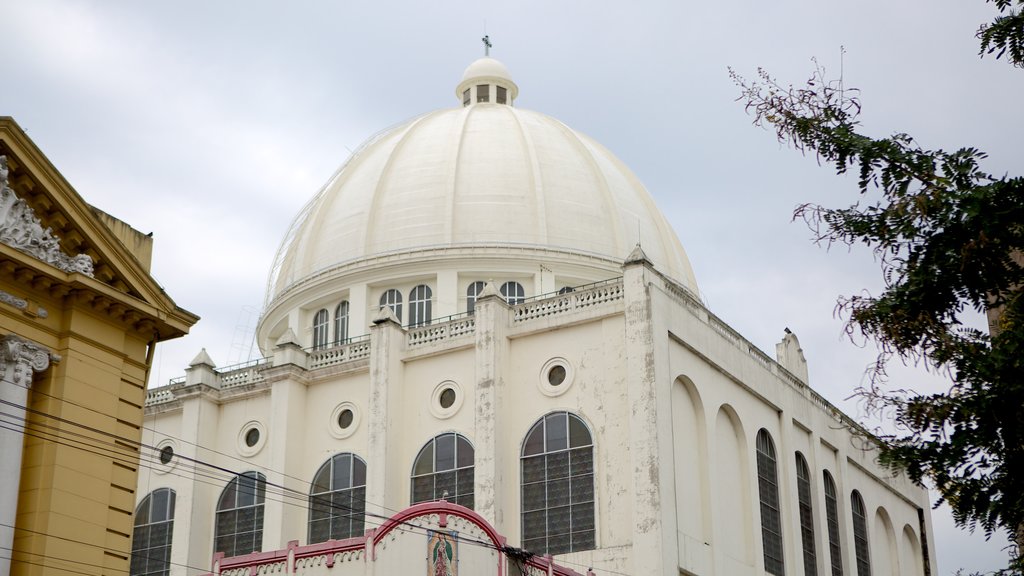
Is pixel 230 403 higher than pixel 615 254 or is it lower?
lower

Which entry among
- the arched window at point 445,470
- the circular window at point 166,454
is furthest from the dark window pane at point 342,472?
the circular window at point 166,454

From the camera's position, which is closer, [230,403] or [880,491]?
[230,403]

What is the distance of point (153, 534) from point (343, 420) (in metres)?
7.02

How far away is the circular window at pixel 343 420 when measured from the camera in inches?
1574

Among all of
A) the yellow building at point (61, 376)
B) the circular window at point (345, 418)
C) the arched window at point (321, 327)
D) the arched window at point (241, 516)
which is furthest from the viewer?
the arched window at point (321, 327)

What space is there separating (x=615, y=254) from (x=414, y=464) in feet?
40.4

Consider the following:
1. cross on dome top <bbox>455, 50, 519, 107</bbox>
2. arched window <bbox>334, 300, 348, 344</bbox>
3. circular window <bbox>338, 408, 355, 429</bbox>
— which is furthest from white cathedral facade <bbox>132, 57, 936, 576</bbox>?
cross on dome top <bbox>455, 50, 519, 107</bbox>

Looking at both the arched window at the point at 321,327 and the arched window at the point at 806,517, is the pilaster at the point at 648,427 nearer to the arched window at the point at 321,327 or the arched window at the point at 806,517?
the arched window at the point at 806,517

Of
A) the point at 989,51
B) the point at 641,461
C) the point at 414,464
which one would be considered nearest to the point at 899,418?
the point at 989,51

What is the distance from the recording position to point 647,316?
35.8 meters

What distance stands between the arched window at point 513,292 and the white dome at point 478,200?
1355 mm

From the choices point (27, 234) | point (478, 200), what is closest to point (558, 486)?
point (478, 200)

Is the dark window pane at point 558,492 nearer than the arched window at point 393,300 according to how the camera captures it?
Yes

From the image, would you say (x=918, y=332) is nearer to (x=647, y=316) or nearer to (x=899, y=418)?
(x=899, y=418)
